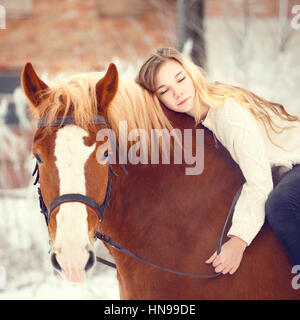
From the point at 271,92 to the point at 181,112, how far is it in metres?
3.13

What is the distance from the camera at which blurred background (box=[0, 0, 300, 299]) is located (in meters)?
4.11

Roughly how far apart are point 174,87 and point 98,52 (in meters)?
5.56

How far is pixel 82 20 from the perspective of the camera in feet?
24.0

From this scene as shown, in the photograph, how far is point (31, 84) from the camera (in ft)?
5.96

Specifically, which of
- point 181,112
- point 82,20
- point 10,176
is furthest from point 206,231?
point 82,20

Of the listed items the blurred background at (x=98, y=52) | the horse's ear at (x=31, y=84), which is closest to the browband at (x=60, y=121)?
the horse's ear at (x=31, y=84)

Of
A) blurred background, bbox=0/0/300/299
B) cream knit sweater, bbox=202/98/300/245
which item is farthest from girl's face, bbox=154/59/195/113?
blurred background, bbox=0/0/300/299

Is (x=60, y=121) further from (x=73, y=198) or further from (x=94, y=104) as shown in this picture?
(x=73, y=198)

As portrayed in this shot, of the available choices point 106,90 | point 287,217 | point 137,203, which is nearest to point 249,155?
point 287,217

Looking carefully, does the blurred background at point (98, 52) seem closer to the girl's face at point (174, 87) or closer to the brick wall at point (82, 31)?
the brick wall at point (82, 31)

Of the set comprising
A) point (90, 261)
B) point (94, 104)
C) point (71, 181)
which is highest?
point (94, 104)

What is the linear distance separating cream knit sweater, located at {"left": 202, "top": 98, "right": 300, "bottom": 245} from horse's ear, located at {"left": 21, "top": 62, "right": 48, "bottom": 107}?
2.47 ft

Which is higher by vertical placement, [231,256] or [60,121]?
[60,121]

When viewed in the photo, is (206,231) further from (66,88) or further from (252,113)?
(66,88)
